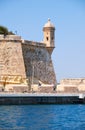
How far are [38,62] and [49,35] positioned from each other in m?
3.21

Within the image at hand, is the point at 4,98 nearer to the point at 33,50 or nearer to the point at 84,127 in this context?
the point at 33,50

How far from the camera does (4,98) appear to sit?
56.1m

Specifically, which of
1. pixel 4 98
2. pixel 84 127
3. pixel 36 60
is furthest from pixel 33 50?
pixel 84 127

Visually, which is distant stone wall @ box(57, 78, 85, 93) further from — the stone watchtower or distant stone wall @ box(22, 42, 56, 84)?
the stone watchtower

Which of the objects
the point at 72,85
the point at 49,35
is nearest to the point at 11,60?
the point at 49,35

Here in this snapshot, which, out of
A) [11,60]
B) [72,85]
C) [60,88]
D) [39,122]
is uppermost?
[11,60]

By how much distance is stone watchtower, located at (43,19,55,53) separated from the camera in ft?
216

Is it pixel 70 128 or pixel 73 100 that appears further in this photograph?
pixel 73 100

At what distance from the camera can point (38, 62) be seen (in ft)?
214

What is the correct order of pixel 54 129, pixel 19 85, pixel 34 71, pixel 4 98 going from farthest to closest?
1. pixel 34 71
2. pixel 19 85
3. pixel 4 98
4. pixel 54 129

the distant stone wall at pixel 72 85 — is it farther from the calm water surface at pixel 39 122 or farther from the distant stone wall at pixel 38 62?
the calm water surface at pixel 39 122

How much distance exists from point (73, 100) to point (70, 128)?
26543 mm

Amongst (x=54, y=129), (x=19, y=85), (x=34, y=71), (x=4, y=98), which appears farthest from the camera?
(x=34, y=71)

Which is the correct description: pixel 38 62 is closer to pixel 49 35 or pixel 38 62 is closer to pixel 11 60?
pixel 49 35
